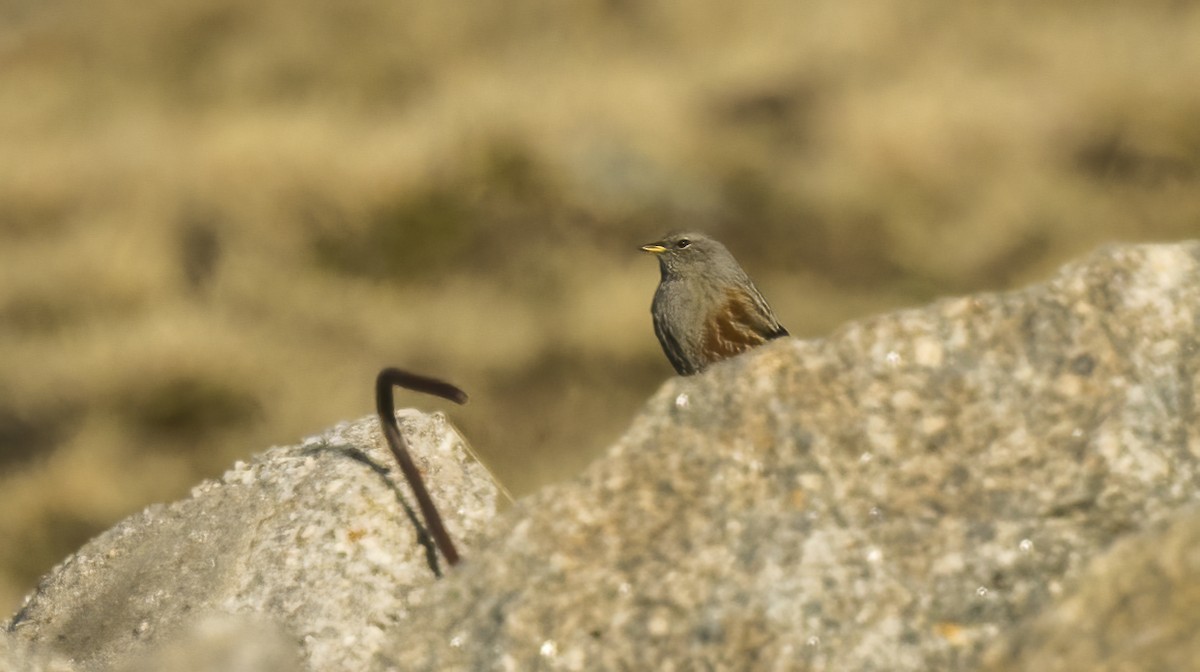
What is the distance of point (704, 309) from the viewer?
7.27 metres

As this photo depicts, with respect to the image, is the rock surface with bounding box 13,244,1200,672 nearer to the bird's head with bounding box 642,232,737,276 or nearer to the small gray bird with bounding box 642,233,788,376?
the small gray bird with bounding box 642,233,788,376

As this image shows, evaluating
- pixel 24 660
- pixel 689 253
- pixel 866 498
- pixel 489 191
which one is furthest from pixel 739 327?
pixel 489 191

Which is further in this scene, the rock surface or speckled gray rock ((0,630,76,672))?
speckled gray rock ((0,630,76,672))

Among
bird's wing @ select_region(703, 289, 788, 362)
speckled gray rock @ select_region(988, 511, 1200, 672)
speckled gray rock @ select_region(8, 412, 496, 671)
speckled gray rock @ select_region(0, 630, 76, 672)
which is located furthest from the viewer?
bird's wing @ select_region(703, 289, 788, 362)

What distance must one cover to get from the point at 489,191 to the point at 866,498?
13.6 m

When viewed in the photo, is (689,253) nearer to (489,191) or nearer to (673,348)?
(673,348)

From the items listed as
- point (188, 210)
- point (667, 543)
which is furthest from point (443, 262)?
point (667, 543)

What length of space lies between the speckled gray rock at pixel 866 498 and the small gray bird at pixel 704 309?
12.8 feet

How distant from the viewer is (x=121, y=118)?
19.0m

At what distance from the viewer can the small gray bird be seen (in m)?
7.10

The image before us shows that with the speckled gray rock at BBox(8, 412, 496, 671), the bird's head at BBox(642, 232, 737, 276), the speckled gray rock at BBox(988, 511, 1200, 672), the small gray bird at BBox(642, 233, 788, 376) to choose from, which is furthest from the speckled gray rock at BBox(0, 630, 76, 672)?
the bird's head at BBox(642, 232, 737, 276)

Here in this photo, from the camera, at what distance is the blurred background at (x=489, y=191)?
1359 centimetres

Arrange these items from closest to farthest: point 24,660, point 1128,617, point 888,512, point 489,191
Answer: point 1128,617, point 888,512, point 24,660, point 489,191

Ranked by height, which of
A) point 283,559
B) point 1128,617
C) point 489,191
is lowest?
point 1128,617
